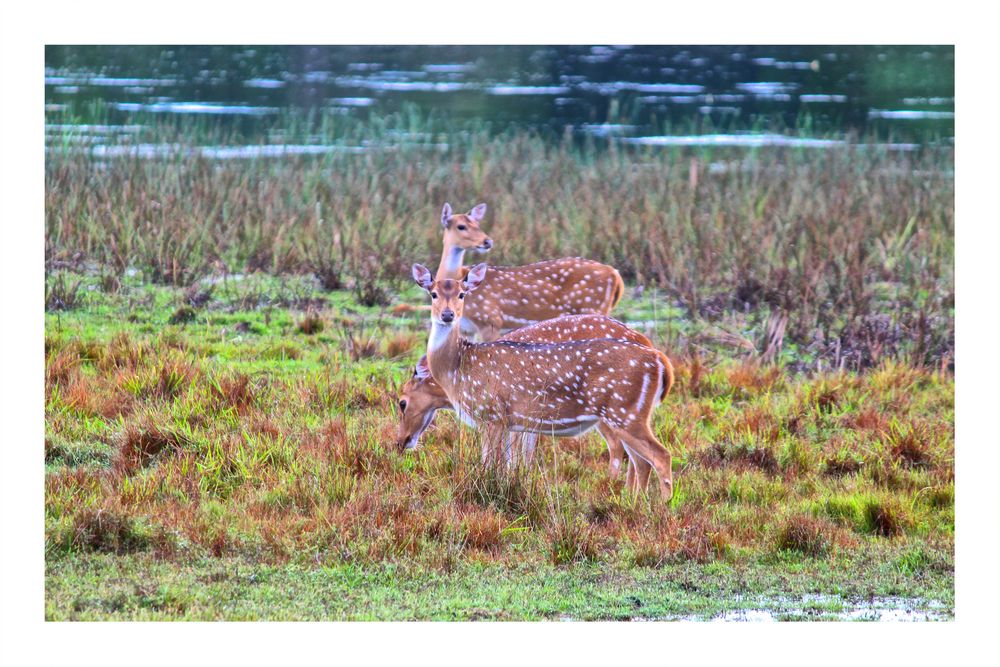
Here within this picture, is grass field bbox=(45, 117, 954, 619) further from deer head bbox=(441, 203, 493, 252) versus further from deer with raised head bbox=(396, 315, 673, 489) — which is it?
deer head bbox=(441, 203, 493, 252)

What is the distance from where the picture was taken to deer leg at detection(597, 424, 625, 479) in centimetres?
689

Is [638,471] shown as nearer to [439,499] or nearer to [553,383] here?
[553,383]

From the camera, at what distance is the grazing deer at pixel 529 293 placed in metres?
8.47

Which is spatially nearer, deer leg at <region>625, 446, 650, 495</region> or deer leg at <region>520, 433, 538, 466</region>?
deer leg at <region>625, 446, 650, 495</region>

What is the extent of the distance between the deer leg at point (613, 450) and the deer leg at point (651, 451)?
31 cm

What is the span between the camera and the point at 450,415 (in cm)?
754

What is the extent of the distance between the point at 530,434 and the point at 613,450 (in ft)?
1.35

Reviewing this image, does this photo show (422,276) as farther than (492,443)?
Yes

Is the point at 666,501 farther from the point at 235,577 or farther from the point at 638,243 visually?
the point at 638,243

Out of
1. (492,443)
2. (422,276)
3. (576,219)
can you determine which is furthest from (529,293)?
(576,219)

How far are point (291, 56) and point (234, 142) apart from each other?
86cm

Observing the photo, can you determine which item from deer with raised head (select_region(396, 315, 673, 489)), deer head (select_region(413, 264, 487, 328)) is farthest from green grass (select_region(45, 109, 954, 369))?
deer head (select_region(413, 264, 487, 328))

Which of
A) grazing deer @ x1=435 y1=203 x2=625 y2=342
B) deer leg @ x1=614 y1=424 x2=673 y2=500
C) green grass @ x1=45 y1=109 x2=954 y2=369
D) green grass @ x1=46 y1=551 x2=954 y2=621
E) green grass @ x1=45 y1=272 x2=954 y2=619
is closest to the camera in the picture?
green grass @ x1=46 y1=551 x2=954 y2=621
